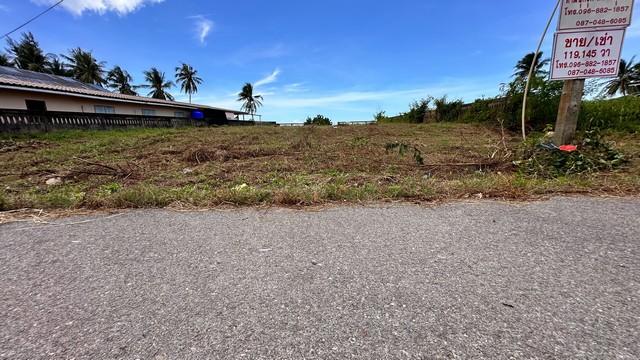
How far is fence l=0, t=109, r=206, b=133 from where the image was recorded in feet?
30.1

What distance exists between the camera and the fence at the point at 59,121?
916cm

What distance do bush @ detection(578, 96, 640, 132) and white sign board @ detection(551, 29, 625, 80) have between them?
16.1 ft

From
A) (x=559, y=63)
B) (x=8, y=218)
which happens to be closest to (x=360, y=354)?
(x=8, y=218)

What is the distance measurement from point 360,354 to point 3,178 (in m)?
6.07

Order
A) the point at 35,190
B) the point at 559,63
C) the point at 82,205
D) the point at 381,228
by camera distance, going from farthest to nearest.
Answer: the point at 559,63 < the point at 35,190 < the point at 82,205 < the point at 381,228

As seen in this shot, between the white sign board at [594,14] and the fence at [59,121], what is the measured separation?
1520 centimetres

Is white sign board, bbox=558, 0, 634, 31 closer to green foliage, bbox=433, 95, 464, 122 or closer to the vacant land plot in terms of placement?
the vacant land plot

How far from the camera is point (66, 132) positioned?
34.7 feet

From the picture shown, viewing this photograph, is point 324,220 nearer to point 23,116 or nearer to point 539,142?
point 539,142

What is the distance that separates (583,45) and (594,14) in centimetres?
38

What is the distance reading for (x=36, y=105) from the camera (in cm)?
1329

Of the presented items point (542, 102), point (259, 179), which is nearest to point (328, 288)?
point (259, 179)

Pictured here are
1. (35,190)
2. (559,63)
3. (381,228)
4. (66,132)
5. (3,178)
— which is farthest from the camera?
(66,132)

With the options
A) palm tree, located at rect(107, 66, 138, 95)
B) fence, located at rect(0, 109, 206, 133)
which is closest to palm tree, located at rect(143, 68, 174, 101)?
palm tree, located at rect(107, 66, 138, 95)
